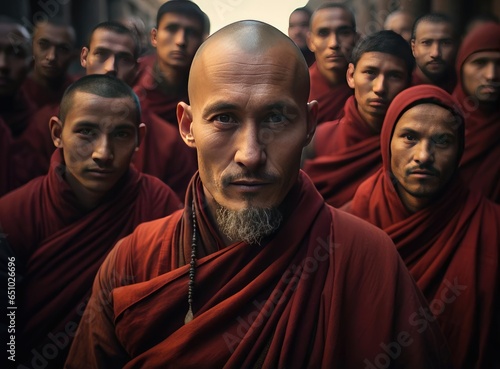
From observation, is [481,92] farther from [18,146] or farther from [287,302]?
[18,146]

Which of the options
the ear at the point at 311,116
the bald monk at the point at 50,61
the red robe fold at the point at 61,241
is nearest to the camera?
Result: the ear at the point at 311,116

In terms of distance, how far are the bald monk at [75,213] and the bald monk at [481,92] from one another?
61.7 inches

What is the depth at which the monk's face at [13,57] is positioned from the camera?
3.39m

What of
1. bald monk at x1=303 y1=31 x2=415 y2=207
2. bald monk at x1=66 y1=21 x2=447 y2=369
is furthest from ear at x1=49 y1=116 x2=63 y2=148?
bald monk at x1=303 y1=31 x2=415 y2=207

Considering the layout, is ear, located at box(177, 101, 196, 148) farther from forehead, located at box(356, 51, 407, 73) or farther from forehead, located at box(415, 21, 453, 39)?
forehead, located at box(415, 21, 453, 39)

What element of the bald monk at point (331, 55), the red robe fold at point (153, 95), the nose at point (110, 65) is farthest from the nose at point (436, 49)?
the nose at point (110, 65)

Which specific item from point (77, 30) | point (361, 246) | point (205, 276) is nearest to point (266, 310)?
point (205, 276)

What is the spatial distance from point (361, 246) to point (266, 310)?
0.50 m

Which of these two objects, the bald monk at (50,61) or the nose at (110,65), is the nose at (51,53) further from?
the nose at (110,65)

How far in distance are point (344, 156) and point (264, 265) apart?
2.68 feet

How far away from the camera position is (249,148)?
2.56m

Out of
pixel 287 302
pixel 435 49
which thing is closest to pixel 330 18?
pixel 435 49

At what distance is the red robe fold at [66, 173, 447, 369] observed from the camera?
2.56m

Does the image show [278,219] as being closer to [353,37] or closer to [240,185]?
[240,185]
